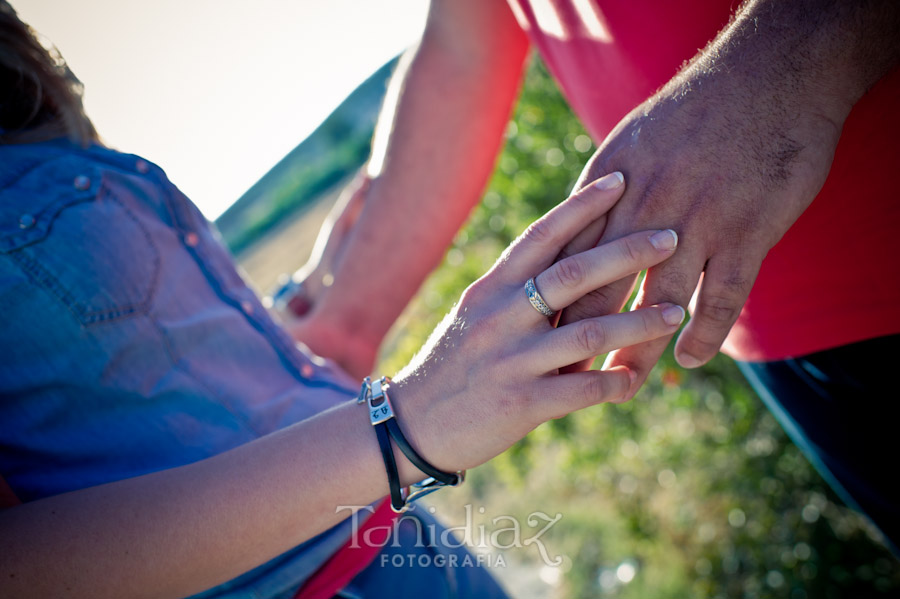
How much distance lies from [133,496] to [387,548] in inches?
26.1

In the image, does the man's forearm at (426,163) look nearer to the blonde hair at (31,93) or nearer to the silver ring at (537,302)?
the blonde hair at (31,93)

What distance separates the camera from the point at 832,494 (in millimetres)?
2875

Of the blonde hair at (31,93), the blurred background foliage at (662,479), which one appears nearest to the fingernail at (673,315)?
the blonde hair at (31,93)

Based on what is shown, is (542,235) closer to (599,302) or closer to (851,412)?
(599,302)

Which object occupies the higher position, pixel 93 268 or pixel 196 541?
pixel 93 268

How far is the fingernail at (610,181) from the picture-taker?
0.98 metres

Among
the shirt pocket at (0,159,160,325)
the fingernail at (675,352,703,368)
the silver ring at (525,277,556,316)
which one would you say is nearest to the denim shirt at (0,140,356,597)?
the shirt pocket at (0,159,160,325)

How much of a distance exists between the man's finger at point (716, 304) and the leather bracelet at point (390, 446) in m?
0.52

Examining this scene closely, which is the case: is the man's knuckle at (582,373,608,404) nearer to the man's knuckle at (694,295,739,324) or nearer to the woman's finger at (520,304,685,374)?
the woman's finger at (520,304,685,374)

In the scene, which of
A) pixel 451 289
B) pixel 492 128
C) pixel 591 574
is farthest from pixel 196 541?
pixel 591 574

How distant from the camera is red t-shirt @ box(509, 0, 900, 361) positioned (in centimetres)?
110

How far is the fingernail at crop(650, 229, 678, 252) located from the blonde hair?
4.69ft

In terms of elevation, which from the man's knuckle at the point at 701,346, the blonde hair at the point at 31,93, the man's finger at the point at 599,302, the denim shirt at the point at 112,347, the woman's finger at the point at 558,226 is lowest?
the man's knuckle at the point at 701,346

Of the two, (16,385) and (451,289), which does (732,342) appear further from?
(451,289)
